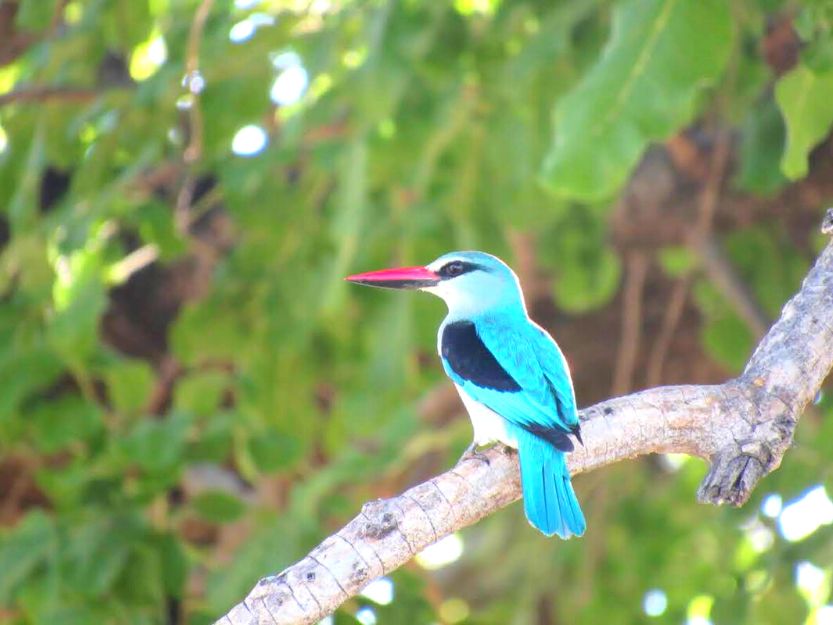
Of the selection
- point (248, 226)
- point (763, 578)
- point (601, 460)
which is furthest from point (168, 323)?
point (601, 460)

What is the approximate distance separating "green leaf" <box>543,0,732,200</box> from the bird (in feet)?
1.37

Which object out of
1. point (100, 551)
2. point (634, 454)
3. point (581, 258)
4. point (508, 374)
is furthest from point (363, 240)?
point (634, 454)

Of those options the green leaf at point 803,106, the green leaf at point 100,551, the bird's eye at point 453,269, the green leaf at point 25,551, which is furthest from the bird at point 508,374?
the green leaf at point 25,551

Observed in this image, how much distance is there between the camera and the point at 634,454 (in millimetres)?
3008

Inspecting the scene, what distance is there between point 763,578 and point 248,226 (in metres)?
2.11

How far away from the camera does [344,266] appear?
460cm

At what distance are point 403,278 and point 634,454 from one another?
3.95ft

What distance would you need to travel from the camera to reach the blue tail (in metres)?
3.10

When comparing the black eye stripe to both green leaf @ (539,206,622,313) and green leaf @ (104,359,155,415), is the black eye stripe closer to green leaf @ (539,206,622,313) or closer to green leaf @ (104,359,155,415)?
green leaf @ (104,359,155,415)

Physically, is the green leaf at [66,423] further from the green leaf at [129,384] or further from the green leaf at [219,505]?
the green leaf at [219,505]

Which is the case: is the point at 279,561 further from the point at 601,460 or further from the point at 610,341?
the point at 610,341

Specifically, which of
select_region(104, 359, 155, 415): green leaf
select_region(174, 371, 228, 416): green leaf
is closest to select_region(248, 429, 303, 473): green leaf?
select_region(174, 371, 228, 416): green leaf

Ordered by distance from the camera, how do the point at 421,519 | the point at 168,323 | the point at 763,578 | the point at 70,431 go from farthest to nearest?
the point at 168,323
the point at 70,431
the point at 763,578
the point at 421,519

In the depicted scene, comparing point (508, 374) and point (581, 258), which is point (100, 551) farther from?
point (581, 258)
